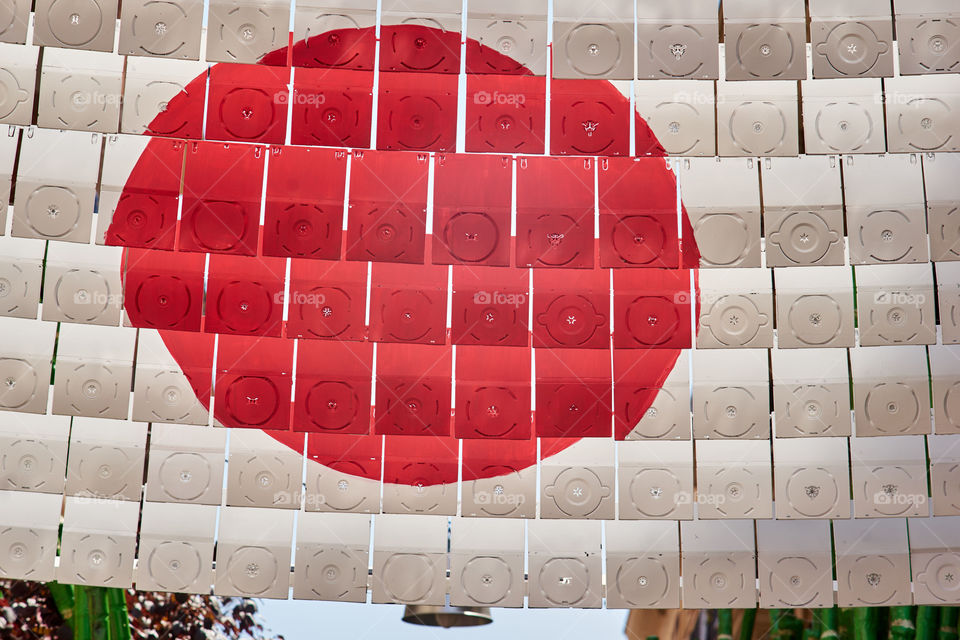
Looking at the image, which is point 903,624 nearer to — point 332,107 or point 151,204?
point 332,107

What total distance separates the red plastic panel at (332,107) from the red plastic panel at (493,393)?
4.95 ft

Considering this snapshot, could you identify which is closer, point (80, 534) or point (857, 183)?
point (857, 183)

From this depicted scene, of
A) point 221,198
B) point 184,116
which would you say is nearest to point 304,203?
point 221,198

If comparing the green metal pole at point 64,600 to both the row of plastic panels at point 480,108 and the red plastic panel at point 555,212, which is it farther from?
the red plastic panel at point 555,212

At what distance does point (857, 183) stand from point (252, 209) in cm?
350

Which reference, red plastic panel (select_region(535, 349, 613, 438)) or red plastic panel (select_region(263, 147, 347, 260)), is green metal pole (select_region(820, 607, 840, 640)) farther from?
red plastic panel (select_region(263, 147, 347, 260))

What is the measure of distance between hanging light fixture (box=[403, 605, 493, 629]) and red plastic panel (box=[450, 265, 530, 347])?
225cm

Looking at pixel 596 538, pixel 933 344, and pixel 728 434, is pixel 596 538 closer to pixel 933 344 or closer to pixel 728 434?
pixel 728 434

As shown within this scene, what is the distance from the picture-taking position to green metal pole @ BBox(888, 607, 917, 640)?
713 cm

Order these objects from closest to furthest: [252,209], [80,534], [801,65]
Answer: [801,65], [252,209], [80,534]

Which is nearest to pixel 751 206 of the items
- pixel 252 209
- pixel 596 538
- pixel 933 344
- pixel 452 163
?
pixel 933 344

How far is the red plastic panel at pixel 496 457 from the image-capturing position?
6.48 meters

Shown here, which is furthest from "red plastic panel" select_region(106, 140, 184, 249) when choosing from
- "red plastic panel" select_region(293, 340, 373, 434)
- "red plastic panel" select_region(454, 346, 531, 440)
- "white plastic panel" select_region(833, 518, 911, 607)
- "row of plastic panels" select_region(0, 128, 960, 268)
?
"white plastic panel" select_region(833, 518, 911, 607)

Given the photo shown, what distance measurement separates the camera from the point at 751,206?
235 inches
